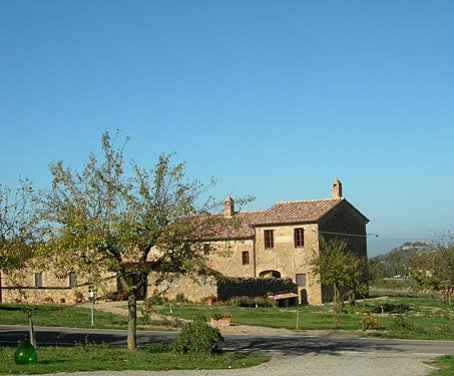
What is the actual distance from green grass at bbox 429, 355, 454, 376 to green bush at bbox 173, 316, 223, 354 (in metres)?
5.85

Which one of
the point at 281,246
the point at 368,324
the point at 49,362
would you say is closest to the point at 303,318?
the point at 368,324

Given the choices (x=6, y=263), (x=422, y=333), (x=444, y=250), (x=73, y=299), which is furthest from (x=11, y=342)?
(x=73, y=299)

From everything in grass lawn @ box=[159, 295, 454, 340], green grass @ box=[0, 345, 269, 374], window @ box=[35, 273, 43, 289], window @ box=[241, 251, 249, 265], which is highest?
window @ box=[241, 251, 249, 265]

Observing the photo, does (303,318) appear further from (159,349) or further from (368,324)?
(159,349)

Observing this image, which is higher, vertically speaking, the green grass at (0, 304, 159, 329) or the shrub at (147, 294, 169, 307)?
the shrub at (147, 294, 169, 307)

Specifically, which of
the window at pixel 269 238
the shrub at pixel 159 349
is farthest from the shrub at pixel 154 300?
the window at pixel 269 238

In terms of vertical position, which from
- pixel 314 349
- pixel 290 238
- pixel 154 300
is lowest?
pixel 314 349

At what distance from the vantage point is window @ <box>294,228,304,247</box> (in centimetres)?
4950

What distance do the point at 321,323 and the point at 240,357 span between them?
13.7 meters

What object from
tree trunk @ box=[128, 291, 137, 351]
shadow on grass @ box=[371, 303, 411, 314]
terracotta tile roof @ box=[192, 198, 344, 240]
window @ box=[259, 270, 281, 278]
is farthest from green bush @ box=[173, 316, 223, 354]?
window @ box=[259, 270, 281, 278]

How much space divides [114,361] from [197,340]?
2535mm

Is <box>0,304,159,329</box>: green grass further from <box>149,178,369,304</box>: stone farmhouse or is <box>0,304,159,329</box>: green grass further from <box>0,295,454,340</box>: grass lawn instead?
<box>149,178,369,304</box>: stone farmhouse

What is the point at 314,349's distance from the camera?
2183cm

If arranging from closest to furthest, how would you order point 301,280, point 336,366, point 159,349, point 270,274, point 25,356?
point 25,356, point 336,366, point 159,349, point 301,280, point 270,274
